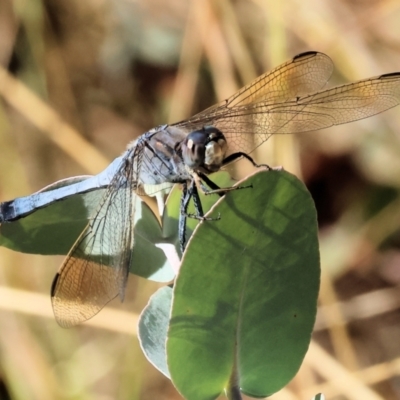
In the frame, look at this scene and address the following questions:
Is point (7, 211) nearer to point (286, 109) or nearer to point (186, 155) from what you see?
point (186, 155)

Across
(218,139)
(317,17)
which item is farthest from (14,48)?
(218,139)

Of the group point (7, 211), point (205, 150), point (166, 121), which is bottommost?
point (205, 150)

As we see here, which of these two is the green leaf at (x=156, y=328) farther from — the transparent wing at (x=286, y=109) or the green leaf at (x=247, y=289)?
the transparent wing at (x=286, y=109)

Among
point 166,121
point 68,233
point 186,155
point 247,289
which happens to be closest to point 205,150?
point 186,155

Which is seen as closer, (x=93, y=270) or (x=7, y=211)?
(x=93, y=270)

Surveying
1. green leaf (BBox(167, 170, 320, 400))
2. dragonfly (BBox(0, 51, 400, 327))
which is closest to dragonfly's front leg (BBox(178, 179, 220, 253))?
dragonfly (BBox(0, 51, 400, 327))

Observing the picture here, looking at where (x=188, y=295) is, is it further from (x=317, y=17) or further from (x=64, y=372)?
(x=317, y=17)
